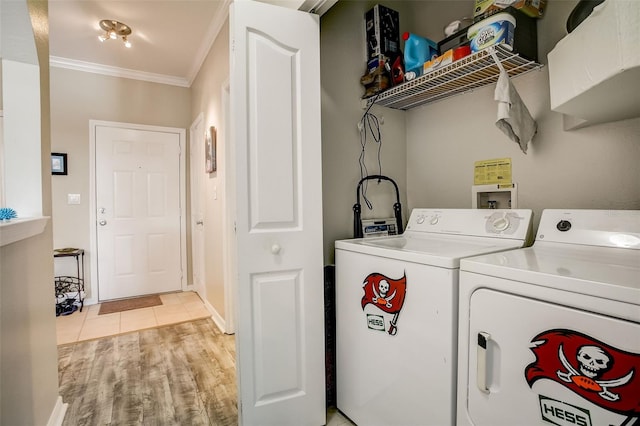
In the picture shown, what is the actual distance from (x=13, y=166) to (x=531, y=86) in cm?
240

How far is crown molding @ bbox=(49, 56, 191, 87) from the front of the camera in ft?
11.0

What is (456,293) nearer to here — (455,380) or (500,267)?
(500,267)

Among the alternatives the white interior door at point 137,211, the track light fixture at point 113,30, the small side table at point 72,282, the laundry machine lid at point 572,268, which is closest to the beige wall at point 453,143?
the laundry machine lid at point 572,268

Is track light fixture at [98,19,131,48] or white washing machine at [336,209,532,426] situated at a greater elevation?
track light fixture at [98,19,131,48]

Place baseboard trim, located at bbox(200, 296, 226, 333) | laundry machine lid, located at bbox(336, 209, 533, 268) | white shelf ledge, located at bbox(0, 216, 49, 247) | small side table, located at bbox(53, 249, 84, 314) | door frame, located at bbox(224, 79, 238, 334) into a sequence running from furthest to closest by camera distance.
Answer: small side table, located at bbox(53, 249, 84, 314) → baseboard trim, located at bbox(200, 296, 226, 333) → door frame, located at bbox(224, 79, 238, 334) → laundry machine lid, located at bbox(336, 209, 533, 268) → white shelf ledge, located at bbox(0, 216, 49, 247)

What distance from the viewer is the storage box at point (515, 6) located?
139 centimetres

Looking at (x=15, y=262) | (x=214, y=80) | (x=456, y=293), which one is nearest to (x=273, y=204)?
(x=456, y=293)

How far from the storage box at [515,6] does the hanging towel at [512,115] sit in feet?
1.07

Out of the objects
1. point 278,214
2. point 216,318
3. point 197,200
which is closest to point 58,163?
point 197,200

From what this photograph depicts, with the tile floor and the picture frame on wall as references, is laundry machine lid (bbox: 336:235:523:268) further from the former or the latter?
the tile floor

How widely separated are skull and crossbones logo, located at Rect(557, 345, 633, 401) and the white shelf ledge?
1.60 m

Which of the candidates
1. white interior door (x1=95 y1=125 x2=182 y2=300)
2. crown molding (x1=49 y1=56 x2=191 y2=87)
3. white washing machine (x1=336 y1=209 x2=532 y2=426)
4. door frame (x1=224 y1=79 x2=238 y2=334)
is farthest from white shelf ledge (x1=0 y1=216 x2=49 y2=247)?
crown molding (x1=49 y1=56 x2=191 y2=87)

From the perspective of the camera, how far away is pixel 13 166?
135cm

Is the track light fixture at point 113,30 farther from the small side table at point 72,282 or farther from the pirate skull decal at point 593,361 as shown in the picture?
the pirate skull decal at point 593,361
